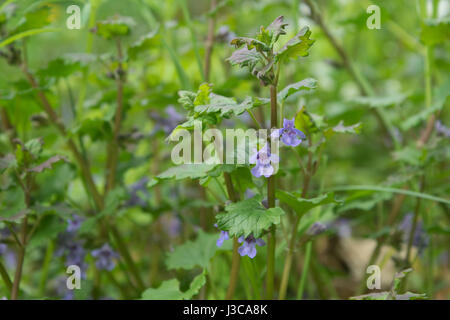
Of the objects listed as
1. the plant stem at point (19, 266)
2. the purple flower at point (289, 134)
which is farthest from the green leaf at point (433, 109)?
the plant stem at point (19, 266)

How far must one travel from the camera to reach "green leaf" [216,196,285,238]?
0.84 meters

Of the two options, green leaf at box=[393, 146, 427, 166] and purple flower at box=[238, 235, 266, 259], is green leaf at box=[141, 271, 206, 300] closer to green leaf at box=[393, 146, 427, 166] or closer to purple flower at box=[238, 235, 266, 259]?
purple flower at box=[238, 235, 266, 259]

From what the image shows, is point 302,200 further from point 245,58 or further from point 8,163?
point 8,163

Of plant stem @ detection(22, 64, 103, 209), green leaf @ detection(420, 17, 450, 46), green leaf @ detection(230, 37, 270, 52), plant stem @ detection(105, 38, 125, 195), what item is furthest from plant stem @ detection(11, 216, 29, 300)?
green leaf @ detection(420, 17, 450, 46)

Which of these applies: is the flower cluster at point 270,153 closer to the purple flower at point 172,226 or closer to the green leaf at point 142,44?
the green leaf at point 142,44

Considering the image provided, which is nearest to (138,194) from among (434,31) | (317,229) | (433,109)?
(317,229)

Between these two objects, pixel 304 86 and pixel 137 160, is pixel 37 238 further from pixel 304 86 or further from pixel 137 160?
pixel 304 86

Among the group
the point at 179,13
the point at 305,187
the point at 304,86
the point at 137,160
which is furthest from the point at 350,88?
the point at 304,86

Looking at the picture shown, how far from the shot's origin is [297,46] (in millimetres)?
850

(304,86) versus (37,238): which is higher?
(304,86)

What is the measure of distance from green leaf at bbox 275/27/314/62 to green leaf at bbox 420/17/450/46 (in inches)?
25.9

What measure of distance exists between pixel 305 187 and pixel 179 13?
2403 mm

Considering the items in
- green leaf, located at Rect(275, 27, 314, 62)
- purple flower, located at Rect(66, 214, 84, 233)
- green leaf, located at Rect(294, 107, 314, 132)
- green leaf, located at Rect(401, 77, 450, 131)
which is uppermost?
green leaf, located at Rect(275, 27, 314, 62)
